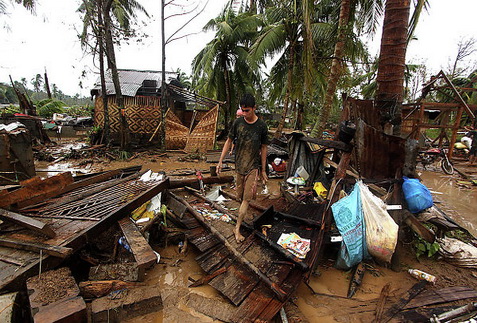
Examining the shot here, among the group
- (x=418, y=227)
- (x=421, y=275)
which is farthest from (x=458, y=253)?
(x=421, y=275)

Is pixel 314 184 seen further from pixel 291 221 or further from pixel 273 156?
pixel 273 156

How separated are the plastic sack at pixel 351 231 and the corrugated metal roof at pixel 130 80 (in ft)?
38.8

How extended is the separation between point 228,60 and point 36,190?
45.9 feet

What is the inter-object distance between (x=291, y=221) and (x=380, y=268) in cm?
134

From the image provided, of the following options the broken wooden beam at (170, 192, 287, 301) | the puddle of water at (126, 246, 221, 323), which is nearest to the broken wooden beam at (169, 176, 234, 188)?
the broken wooden beam at (170, 192, 287, 301)

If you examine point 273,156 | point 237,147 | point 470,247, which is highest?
point 237,147

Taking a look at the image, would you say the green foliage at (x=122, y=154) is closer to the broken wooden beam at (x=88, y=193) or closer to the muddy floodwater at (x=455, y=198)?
the broken wooden beam at (x=88, y=193)

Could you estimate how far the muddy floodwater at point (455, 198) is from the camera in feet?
15.6

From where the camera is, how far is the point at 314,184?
17.5ft

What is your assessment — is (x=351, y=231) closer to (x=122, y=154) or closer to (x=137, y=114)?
(x=122, y=154)

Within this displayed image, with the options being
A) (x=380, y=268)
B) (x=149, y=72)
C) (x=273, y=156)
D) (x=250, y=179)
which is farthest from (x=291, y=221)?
(x=149, y=72)

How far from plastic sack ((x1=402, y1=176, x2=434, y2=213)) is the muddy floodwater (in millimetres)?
1795

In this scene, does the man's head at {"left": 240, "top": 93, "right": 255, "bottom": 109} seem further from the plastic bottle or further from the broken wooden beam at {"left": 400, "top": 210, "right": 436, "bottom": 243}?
the plastic bottle

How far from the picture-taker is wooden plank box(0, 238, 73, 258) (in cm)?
223
